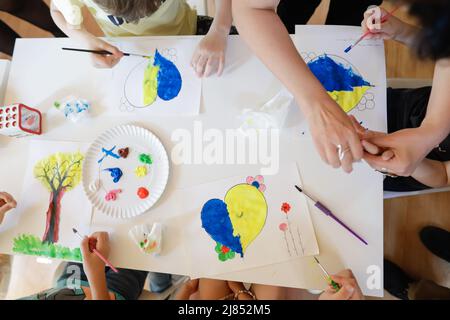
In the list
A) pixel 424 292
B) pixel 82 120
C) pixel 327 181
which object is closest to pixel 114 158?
pixel 82 120

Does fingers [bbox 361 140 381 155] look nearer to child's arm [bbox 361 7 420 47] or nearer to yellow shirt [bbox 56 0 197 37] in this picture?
child's arm [bbox 361 7 420 47]

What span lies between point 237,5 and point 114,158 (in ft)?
1.42

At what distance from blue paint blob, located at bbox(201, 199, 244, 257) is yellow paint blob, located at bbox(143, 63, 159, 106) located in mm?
285

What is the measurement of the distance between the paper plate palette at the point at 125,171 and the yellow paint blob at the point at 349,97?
15.9 inches

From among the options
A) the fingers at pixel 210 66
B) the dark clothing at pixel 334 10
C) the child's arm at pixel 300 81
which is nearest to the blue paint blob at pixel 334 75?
the child's arm at pixel 300 81

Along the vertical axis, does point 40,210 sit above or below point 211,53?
below

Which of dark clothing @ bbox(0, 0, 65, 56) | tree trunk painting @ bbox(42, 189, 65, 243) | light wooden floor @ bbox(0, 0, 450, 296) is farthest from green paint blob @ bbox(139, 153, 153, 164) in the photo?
light wooden floor @ bbox(0, 0, 450, 296)

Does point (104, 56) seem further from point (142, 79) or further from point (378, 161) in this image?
point (378, 161)

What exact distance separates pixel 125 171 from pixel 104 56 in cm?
28

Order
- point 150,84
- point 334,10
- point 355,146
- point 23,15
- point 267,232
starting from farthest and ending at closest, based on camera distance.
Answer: point 23,15, point 334,10, point 150,84, point 267,232, point 355,146

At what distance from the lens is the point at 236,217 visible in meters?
0.68

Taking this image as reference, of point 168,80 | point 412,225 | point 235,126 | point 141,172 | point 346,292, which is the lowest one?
point 346,292

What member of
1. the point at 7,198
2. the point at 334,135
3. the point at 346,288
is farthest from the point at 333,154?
Answer: the point at 7,198

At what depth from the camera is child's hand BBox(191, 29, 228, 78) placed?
74cm
